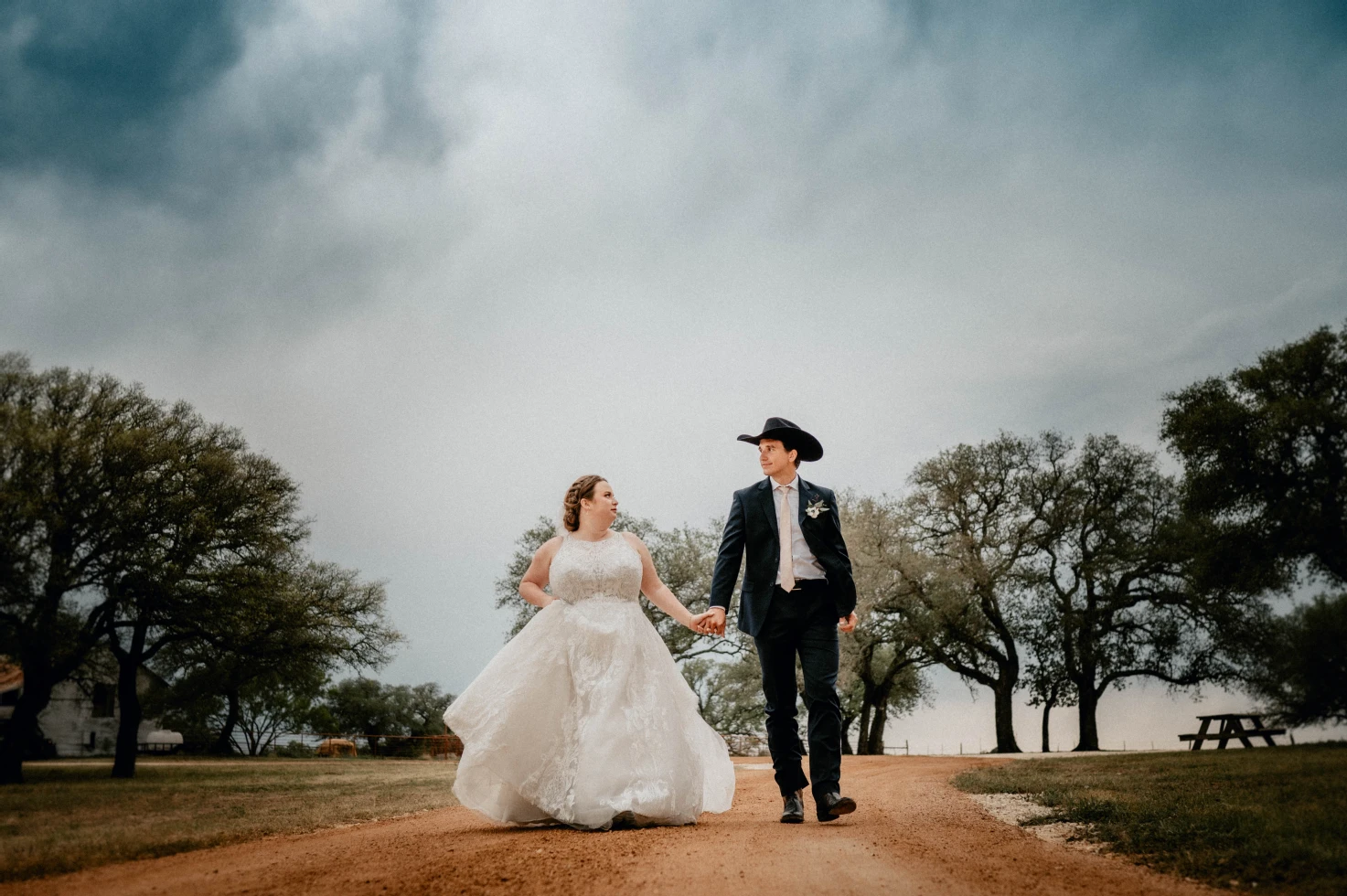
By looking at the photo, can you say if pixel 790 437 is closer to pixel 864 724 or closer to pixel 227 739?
pixel 864 724

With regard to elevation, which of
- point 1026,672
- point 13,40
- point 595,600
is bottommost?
point 1026,672

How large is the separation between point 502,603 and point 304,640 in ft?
44.9

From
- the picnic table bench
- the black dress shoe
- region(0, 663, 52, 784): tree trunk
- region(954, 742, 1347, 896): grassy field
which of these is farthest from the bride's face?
the picnic table bench

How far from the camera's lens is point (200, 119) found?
46.1 feet

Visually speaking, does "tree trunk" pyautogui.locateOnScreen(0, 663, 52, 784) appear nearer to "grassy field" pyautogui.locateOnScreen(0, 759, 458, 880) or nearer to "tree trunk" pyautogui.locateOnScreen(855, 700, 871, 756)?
"grassy field" pyautogui.locateOnScreen(0, 759, 458, 880)

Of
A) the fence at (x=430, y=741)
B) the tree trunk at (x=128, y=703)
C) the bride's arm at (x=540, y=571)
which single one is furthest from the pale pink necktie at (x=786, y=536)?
the fence at (x=430, y=741)

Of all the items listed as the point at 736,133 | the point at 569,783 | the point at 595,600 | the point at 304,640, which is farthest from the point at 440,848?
the point at 736,133

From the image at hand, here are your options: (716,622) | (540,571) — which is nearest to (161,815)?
(540,571)

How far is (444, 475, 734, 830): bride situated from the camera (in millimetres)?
5016

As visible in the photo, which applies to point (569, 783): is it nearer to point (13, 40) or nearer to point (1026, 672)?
point (13, 40)

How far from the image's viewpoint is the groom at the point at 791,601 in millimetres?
5230

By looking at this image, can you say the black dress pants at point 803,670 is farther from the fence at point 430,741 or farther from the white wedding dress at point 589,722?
the fence at point 430,741

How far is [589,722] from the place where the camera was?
5230 millimetres

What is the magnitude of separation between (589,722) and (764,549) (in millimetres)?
1634
